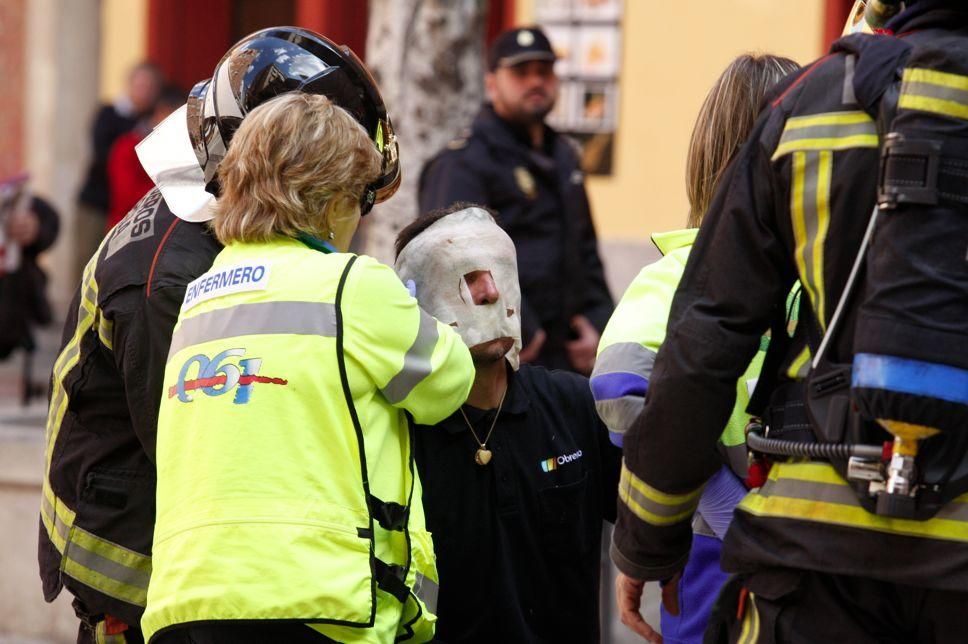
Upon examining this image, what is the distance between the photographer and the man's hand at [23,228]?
8578mm

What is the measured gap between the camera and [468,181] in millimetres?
5887

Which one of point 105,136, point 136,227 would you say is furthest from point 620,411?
point 105,136

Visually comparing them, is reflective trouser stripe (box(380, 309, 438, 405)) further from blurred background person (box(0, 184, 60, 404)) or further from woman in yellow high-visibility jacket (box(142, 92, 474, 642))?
blurred background person (box(0, 184, 60, 404))

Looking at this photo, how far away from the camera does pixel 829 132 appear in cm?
234

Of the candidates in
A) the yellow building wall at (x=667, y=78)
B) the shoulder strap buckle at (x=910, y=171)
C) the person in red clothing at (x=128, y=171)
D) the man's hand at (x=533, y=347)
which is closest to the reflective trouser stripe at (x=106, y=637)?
the shoulder strap buckle at (x=910, y=171)

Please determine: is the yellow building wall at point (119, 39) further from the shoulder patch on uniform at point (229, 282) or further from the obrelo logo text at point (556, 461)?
the shoulder patch on uniform at point (229, 282)

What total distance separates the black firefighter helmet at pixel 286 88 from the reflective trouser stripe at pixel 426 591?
71cm

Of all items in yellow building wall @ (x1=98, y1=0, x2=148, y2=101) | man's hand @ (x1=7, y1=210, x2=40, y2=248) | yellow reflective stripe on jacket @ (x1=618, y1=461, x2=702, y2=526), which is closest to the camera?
yellow reflective stripe on jacket @ (x1=618, y1=461, x2=702, y2=526)

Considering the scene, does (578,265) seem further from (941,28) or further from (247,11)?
(247,11)

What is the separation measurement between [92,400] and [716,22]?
811cm

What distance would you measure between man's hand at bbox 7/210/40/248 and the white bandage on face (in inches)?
225

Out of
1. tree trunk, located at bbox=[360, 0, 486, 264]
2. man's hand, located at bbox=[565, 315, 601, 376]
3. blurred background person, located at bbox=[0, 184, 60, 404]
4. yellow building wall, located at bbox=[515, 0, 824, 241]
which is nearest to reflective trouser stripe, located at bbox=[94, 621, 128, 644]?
man's hand, located at bbox=[565, 315, 601, 376]

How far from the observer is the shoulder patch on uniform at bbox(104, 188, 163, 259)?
315 cm

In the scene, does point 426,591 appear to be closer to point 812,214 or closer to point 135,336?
point 135,336
